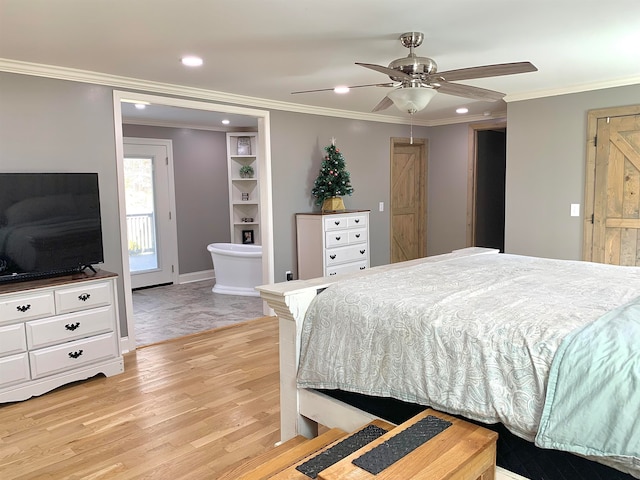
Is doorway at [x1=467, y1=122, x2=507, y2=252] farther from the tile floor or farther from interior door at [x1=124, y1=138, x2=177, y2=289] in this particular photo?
interior door at [x1=124, y1=138, x2=177, y2=289]

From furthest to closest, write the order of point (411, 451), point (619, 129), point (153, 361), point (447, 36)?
point (619, 129) → point (153, 361) → point (447, 36) → point (411, 451)

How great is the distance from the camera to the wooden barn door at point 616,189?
13.9 feet

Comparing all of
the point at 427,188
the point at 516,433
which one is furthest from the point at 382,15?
the point at 427,188

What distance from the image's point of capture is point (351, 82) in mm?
4121

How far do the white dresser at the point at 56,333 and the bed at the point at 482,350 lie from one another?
1988mm

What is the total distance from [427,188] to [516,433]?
5.79 metres

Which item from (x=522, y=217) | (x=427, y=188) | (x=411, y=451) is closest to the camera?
(x=411, y=451)

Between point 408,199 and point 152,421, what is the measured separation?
15.8 ft

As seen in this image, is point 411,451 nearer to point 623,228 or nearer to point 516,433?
point 516,433

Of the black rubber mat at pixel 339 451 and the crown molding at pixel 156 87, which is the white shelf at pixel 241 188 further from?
the black rubber mat at pixel 339 451

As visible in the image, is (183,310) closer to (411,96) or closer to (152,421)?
(152,421)

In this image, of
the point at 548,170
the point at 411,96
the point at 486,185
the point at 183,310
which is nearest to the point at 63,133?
the point at 183,310

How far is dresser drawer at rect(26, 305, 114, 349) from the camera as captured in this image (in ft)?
10.6

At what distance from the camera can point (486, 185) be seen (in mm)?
6957
